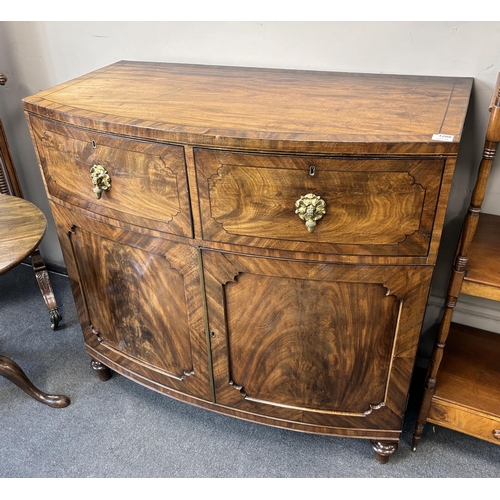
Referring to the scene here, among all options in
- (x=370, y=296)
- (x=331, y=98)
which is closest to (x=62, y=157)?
(x=331, y=98)

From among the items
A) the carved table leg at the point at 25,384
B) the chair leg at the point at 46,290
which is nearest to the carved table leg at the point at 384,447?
the carved table leg at the point at 25,384

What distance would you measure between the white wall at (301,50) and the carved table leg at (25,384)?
0.82m

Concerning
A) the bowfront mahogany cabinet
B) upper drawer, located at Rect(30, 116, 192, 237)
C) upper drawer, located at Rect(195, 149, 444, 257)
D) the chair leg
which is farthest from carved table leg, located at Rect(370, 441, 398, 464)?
the chair leg

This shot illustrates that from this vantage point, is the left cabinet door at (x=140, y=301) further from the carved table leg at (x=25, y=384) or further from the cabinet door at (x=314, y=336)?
the carved table leg at (x=25, y=384)

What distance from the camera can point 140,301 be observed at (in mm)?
1105

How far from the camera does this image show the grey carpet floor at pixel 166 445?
1166mm

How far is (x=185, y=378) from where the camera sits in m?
1.16

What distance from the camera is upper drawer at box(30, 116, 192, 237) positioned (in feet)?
2.87

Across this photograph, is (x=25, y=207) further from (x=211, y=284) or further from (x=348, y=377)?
(x=348, y=377)

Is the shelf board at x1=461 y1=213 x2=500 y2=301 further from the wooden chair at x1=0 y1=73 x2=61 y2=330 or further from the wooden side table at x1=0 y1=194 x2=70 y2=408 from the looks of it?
the wooden chair at x1=0 y1=73 x2=61 y2=330

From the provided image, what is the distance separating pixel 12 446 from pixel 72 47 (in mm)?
1068

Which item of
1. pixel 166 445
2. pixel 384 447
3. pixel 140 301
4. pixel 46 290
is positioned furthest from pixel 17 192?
pixel 384 447

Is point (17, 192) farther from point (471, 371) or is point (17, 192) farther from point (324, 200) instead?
point (471, 371)

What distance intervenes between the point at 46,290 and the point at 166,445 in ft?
2.31
